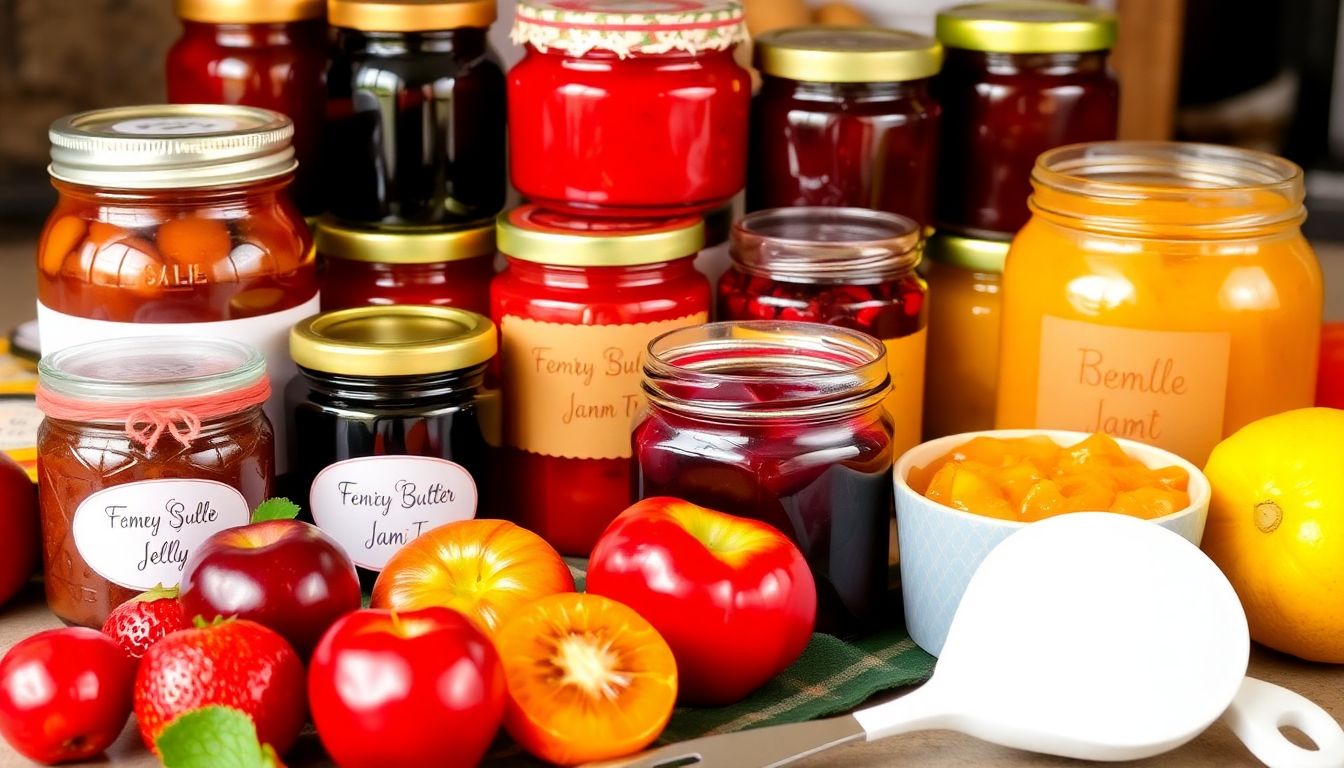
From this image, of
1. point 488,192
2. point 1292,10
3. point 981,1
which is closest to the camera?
point 488,192

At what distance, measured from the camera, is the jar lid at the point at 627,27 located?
1207 mm

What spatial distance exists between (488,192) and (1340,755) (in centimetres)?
80

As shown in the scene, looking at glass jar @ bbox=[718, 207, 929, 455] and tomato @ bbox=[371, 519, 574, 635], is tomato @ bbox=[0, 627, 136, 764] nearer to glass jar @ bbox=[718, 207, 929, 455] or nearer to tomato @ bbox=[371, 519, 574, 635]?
tomato @ bbox=[371, 519, 574, 635]

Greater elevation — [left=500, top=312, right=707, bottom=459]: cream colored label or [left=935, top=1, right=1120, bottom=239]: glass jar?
[left=935, top=1, right=1120, bottom=239]: glass jar

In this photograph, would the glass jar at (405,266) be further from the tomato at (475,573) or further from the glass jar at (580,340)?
the tomato at (475,573)

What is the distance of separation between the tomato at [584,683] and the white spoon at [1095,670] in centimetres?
2

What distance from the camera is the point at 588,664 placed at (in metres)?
0.91

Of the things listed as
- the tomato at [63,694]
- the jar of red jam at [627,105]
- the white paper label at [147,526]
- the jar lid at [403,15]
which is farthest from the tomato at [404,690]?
the jar lid at [403,15]

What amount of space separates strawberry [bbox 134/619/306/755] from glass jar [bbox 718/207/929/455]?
0.51 m

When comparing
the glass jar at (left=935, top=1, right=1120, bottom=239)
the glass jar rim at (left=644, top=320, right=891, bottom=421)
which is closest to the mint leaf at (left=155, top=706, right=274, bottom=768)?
the glass jar rim at (left=644, top=320, right=891, bottom=421)

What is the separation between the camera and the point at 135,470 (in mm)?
1066

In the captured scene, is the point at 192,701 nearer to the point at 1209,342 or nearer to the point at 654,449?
the point at 654,449

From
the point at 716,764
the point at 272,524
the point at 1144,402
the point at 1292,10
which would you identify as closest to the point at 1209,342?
the point at 1144,402

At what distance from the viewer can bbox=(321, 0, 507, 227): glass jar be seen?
1.29 meters
